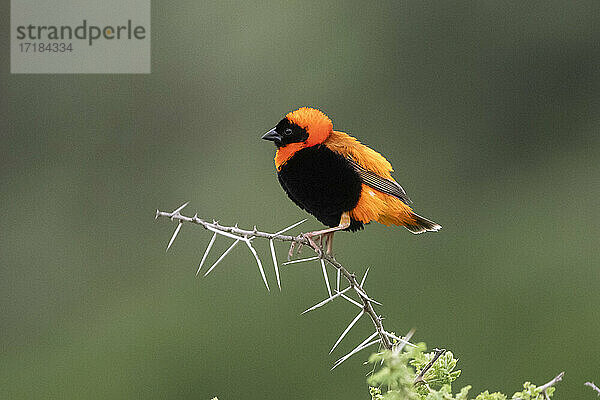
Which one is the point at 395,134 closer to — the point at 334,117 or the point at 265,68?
the point at 334,117

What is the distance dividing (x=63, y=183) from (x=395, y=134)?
2264mm

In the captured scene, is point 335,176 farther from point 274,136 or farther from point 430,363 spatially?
point 430,363

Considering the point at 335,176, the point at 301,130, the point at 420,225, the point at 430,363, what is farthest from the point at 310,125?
the point at 430,363

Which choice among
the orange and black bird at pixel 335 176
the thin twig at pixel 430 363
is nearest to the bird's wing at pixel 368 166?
the orange and black bird at pixel 335 176

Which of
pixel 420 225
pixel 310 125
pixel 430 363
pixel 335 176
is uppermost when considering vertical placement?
pixel 310 125

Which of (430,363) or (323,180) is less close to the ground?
(323,180)

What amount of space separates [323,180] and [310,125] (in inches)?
4.8

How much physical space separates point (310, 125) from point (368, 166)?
151mm

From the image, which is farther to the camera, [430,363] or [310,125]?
[310,125]

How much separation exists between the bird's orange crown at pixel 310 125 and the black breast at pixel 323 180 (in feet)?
0.04

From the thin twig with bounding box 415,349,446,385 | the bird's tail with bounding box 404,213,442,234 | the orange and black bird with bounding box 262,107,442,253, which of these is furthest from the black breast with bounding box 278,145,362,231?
the thin twig with bounding box 415,349,446,385

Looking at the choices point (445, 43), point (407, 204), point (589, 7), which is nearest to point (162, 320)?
point (445, 43)

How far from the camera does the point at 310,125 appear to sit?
147 centimetres

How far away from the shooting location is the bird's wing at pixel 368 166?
144 cm
